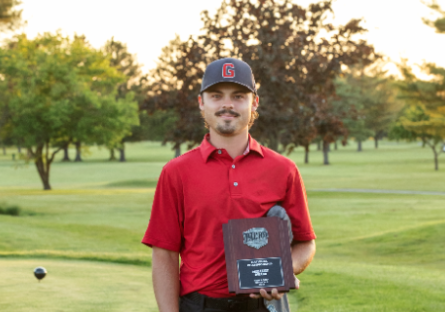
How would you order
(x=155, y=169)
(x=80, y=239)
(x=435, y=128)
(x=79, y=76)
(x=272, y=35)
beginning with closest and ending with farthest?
1. (x=80, y=239)
2. (x=435, y=128)
3. (x=272, y=35)
4. (x=79, y=76)
5. (x=155, y=169)

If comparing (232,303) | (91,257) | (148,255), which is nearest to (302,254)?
(232,303)

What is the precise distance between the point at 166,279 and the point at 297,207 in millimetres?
678

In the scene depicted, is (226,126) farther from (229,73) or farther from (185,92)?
(185,92)

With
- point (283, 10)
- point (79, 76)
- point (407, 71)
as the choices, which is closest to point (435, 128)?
point (407, 71)

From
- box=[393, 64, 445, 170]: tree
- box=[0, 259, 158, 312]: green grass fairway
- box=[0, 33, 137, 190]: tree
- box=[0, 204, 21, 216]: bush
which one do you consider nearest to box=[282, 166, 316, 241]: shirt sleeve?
box=[0, 259, 158, 312]: green grass fairway

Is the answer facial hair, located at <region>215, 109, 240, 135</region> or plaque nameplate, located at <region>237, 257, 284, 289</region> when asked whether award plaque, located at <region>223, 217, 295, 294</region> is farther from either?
facial hair, located at <region>215, 109, 240, 135</region>

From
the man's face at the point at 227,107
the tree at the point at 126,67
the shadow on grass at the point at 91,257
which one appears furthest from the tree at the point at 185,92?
the tree at the point at 126,67

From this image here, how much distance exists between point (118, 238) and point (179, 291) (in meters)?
15.8

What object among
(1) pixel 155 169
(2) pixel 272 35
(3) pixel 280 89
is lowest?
(1) pixel 155 169

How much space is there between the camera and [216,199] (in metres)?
2.81

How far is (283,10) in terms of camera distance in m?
23.7

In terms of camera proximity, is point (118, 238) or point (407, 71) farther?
point (407, 71)

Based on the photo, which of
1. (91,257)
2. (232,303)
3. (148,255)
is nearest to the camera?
(232,303)

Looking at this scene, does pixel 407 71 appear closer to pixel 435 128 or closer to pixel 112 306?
pixel 435 128
